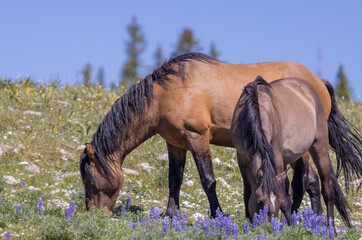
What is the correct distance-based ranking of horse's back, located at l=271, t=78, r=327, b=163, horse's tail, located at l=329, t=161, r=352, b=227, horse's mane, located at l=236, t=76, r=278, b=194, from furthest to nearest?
horse's tail, located at l=329, t=161, r=352, b=227 → horse's back, located at l=271, t=78, r=327, b=163 → horse's mane, located at l=236, t=76, r=278, b=194

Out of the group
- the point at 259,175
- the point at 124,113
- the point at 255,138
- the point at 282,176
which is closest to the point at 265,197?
the point at 259,175

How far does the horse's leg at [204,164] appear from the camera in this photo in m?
6.82

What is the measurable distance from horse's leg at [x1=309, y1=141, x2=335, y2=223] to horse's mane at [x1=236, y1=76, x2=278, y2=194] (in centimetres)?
165

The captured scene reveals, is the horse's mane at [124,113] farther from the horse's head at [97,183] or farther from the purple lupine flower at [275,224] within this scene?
the purple lupine flower at [275,224]

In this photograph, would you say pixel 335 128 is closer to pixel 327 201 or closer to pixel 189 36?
pixel 327 201

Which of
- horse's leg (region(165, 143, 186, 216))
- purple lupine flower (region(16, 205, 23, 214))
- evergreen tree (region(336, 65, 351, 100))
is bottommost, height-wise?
purple lupine flower (region(16, 205, 23, 214))

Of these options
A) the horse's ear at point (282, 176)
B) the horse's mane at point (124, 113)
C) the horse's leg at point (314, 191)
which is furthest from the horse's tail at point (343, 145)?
the horse's ear at point (282, 176)

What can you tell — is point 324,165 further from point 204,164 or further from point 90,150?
point 90,150

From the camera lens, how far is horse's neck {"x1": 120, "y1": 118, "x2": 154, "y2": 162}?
7186 millimetres

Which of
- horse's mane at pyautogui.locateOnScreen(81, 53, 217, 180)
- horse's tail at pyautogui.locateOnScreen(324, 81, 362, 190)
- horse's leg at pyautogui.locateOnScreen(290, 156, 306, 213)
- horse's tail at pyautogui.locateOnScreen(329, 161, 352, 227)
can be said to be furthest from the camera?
horse's tail at pyautogui.locateOnScreen(324, 81, 362, 190)

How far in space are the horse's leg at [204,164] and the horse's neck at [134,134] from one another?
28.2 inches

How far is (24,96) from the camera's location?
11.8m

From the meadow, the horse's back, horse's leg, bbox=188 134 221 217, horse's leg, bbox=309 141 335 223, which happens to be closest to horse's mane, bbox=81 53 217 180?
the meadow

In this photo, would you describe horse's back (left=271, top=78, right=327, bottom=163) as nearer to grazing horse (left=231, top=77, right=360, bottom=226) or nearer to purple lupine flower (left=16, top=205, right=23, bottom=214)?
grazing horse (left=231, top=77, right=360, bottom=226)
